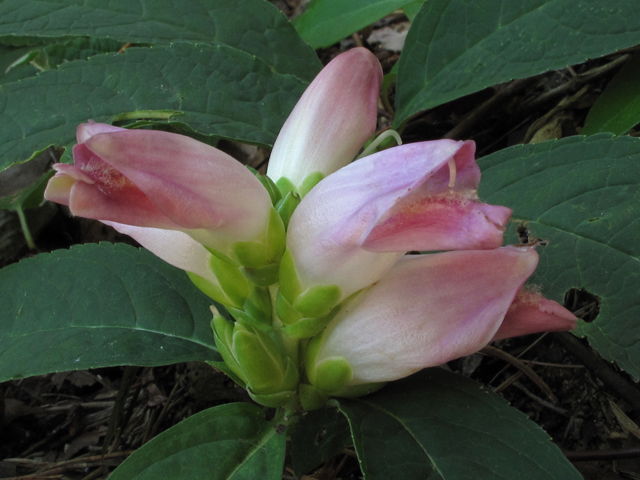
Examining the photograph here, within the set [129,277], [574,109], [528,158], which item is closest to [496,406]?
[528,158]

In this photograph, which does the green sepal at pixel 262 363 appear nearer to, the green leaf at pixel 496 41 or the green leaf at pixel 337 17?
the green leaf at pixel 496 41

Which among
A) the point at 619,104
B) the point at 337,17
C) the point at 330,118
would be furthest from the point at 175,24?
the point at 619,104

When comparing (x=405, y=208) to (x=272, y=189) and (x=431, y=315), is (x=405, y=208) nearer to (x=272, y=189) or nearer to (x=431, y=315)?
(x=431, y=315)

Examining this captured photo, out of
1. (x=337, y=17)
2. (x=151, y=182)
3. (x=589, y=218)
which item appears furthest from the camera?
(x=337, y=17)

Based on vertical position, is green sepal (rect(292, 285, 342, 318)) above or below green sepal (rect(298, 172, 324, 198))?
below

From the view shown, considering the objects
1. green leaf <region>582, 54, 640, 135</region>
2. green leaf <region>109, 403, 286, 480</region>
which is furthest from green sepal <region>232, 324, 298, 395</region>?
green leaf <region>582, 54, 640, 135</region>

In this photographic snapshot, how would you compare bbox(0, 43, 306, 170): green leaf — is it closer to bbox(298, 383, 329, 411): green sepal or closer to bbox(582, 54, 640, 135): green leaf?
bbox(298, 383, 329, 411): green sepal

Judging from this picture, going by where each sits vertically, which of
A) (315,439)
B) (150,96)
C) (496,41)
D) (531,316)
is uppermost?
(496,41)

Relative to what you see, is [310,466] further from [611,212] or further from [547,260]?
[611,212]
